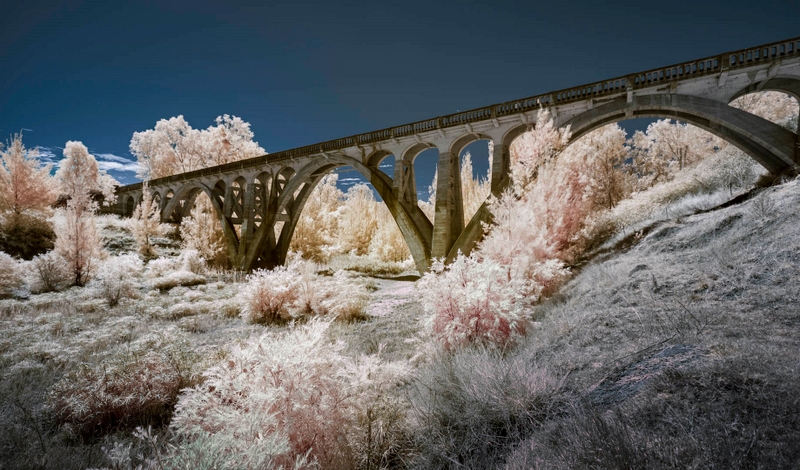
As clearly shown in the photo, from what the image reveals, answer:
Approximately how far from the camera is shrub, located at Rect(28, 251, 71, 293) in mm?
8031

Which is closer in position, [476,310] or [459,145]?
[476,310]

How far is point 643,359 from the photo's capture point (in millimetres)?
1870

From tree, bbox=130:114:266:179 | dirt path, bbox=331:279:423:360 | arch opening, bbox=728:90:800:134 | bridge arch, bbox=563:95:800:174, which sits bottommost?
dirt path, bbox=331:279:423:360

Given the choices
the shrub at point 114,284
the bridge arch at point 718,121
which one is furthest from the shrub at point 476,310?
the shrub at point 114,284

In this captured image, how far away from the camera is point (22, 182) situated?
12781 millimetres

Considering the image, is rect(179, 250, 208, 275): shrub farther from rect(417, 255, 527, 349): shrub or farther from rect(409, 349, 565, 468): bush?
rect(409, 349, 565, 468): bush

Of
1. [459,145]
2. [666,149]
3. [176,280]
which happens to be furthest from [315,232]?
[666,149]

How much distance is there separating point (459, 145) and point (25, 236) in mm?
18376

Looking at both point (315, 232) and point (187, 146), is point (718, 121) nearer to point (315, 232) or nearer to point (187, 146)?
point (315, 232)

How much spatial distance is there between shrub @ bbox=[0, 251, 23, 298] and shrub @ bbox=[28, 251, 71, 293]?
0.21m

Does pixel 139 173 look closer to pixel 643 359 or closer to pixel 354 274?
pixel 354 274

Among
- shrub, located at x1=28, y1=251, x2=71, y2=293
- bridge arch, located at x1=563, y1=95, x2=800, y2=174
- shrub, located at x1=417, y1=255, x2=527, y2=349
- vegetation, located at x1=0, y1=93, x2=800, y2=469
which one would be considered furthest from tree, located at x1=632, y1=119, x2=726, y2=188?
shrub, located at x1=28, y1=251, x2=71, y2=293

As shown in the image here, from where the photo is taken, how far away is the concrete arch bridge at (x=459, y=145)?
21.6 ft

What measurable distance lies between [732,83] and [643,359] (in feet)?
29.4
